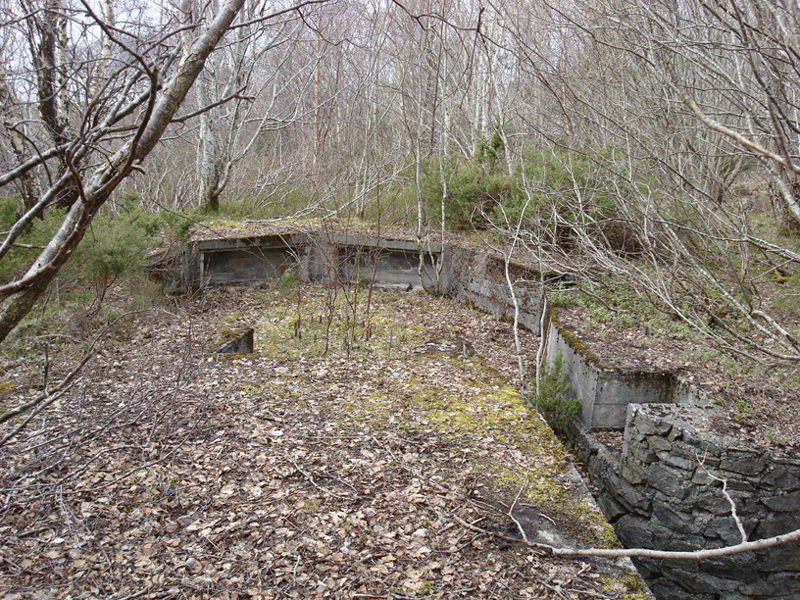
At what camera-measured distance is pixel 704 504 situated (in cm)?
433

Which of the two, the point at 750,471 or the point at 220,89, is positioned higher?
the point at 220,89

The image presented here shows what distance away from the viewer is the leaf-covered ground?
2.99 meters

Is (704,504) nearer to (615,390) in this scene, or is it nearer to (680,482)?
(680,482)

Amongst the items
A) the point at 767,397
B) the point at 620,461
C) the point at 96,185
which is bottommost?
the point at 620,461

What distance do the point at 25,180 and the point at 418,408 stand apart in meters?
5.33

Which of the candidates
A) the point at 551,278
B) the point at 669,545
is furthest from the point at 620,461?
the point at 551,278

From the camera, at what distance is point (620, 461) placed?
16.6 ft

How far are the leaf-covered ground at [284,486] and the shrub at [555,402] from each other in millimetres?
398

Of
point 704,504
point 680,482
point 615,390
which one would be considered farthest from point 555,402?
point 704,504

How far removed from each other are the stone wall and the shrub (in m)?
1.02

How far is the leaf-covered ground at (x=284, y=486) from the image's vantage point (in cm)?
299

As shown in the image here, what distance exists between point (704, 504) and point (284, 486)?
3.23 meters

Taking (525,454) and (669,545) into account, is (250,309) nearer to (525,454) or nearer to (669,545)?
(525,454)

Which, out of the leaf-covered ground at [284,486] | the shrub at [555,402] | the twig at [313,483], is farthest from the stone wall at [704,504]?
the twig at [313,483]
